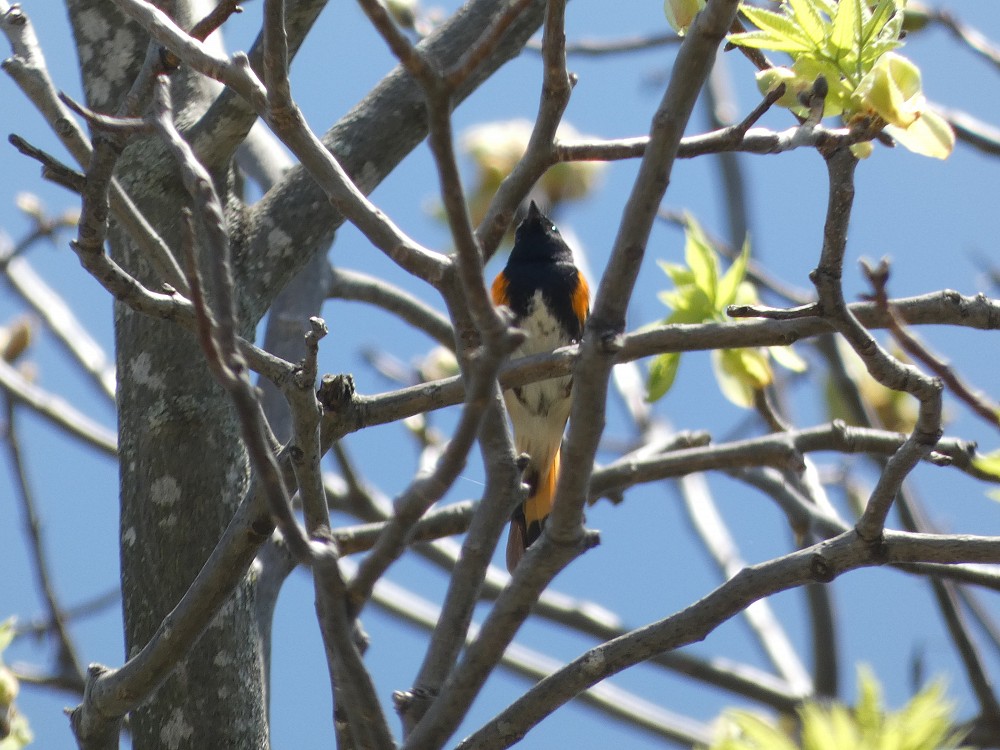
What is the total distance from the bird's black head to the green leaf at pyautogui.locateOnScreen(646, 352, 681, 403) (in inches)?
69.5

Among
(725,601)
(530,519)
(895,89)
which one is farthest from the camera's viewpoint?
(530,519)

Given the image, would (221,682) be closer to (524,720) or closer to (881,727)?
(524,720)

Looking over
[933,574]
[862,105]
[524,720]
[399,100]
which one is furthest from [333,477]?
[862,105]

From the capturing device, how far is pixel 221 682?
1.75m

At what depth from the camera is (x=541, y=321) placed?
3441 mm

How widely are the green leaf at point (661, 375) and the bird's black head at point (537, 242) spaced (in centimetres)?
176

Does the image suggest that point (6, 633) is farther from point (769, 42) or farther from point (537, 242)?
point (537, 242)

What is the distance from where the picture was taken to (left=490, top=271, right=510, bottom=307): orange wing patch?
11.7 feet

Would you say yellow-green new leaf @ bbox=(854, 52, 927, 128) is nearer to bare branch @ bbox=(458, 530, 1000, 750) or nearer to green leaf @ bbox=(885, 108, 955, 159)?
Result: green leaf @ bbox=(885, 108, 955, 159)

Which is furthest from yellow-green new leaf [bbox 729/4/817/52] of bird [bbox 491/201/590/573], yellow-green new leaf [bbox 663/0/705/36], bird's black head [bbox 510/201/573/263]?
bird's black head [bbox 510/201/573/263]

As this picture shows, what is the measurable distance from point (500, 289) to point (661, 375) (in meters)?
1.71

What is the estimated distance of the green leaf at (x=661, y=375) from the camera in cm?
197

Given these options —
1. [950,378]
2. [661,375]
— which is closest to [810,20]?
[950,378]

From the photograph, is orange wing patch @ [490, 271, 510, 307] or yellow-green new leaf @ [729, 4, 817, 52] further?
orange wing patch @ [490, 271, 510, 307]
